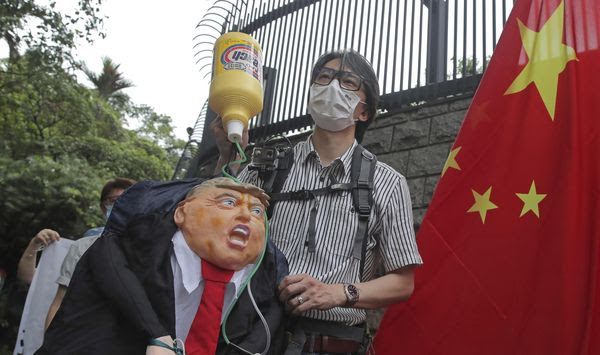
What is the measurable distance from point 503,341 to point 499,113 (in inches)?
Result: 47.6

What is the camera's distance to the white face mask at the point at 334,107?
7.69 ft

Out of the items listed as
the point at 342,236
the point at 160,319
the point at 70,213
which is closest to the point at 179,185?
the point at 160,319

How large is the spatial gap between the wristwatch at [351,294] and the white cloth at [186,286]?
422mm

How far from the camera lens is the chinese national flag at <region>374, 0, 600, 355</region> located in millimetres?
2291

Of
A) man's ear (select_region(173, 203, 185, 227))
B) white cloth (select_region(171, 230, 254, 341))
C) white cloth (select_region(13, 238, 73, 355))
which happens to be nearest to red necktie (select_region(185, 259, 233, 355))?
white cloth (select_region(171, 230, 254, 341))

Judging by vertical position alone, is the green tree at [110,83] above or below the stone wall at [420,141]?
above

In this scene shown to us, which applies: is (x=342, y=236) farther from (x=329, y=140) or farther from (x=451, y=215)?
(x=451, y=215)

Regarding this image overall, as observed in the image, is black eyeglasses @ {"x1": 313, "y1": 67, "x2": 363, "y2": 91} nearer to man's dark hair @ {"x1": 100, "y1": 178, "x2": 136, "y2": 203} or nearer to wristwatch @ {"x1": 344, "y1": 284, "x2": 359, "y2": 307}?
wristwatch @ {"x1": 344, "y1": 284, "x2": 359, "y2": 307}

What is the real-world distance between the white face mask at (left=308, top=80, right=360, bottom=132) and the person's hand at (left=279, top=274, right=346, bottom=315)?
82 cm

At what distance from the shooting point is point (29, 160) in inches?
398

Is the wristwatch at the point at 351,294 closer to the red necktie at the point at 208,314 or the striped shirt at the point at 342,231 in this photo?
the striped shirt at the point at 342,231

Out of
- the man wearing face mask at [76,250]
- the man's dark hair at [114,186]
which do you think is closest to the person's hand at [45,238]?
the man wearing face mask at [76,250]

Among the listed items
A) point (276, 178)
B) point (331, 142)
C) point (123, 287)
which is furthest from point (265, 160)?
point (123, 287)

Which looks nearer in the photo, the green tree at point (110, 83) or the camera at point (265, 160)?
the camera at point (265, 160)
